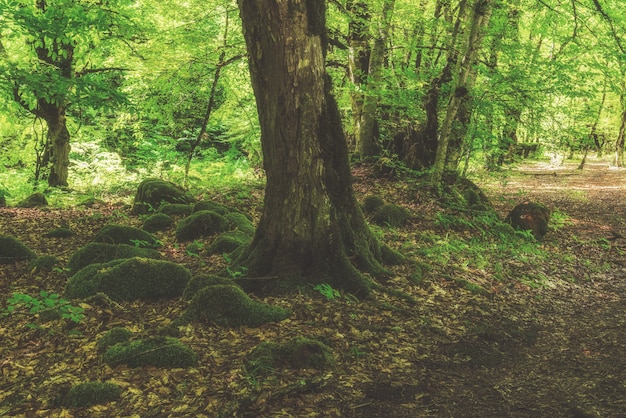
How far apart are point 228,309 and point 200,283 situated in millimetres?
780

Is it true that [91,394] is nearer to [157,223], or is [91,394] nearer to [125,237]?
[125,237]

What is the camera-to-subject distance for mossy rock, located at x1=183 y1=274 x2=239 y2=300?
5637 mm

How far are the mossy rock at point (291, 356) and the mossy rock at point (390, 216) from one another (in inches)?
233

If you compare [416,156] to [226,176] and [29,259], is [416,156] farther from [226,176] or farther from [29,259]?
[29,259]

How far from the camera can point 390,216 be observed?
Answer: 10305mm

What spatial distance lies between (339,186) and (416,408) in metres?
3.19

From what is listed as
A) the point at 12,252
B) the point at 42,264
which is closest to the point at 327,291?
the point at 42,264

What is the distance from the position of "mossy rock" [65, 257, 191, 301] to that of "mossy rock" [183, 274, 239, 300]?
27 cm

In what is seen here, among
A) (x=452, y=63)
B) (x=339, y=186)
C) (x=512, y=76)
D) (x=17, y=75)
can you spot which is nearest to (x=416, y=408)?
(x=339, y=186)

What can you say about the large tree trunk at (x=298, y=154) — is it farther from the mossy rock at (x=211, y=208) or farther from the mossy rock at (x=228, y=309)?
the mossy rock at (x=211, y=208)

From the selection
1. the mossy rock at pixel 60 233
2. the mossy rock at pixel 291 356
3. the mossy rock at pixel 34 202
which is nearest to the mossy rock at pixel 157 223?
the mossy rock at pixel 60 233

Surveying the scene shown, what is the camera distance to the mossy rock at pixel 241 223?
8.84 meters

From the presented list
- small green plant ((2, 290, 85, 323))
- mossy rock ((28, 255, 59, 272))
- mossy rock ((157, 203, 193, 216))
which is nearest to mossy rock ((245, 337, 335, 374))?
small green plant ((2, 290, 85, 323))

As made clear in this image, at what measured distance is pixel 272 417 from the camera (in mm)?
3580
